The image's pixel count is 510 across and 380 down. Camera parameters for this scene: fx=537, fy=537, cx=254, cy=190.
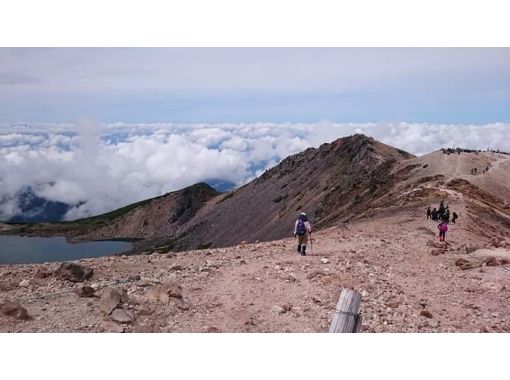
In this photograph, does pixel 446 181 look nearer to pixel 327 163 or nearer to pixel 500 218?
pixel 500 218

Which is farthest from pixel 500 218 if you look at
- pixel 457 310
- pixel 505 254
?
pixel 457 310

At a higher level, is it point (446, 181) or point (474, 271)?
point (446, 181)

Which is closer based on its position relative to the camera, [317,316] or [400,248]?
[317,316]

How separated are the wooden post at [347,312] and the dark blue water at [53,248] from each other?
445 ft

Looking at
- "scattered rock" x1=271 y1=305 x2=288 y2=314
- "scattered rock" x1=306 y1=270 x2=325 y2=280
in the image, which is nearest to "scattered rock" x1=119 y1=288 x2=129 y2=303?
"scattered rock" x1=271 y1=305 x2=288 y2=314

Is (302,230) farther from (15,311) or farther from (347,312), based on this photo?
(15,311)

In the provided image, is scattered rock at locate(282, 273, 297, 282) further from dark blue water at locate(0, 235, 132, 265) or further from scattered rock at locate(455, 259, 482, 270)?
dark blue water at locate(0, 235, 132, 265)

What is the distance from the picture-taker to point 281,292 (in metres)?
13.7

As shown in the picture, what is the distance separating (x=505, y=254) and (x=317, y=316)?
31.8 ft

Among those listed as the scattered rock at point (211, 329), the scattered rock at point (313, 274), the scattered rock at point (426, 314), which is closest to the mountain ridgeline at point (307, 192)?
the scattered rock at point (313, 274)

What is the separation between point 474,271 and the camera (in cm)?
1681

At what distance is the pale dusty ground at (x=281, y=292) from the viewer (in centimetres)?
1212

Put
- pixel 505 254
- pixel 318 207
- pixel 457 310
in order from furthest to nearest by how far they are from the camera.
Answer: pixel 318 207
pixel 505 254
pixel 457 310

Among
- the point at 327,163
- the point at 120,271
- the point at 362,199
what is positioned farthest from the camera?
the point at 327,163
